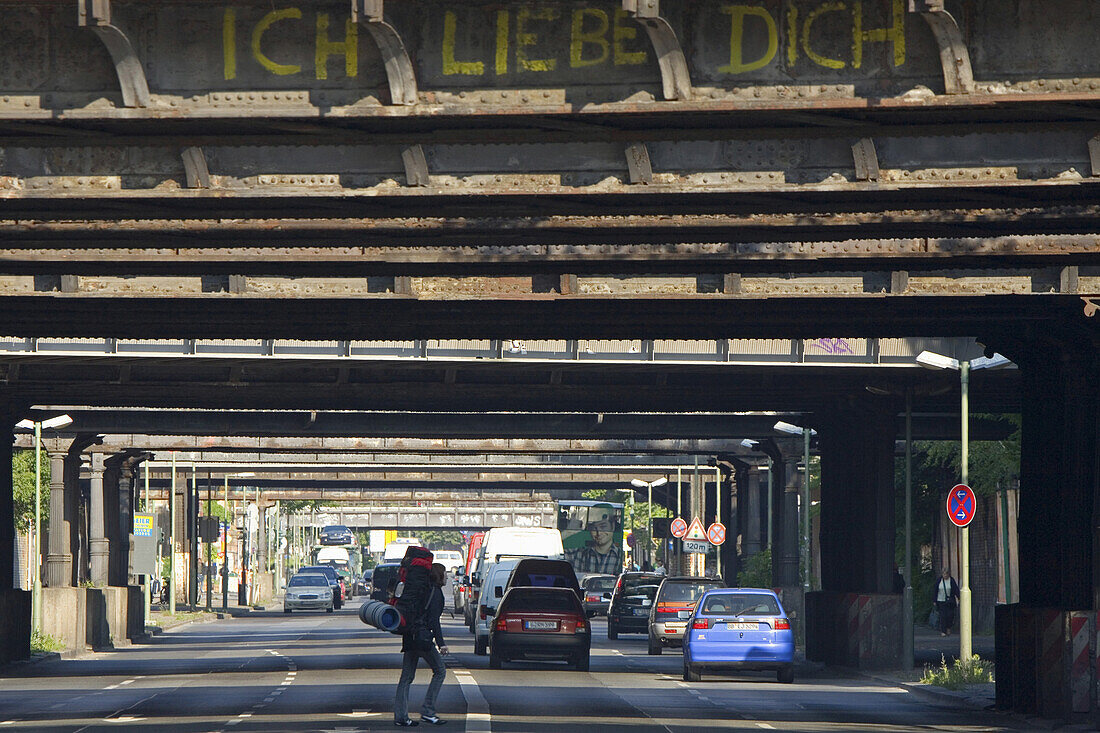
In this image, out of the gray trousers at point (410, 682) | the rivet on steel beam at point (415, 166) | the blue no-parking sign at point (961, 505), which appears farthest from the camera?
the blue no-parking sign at point (961, 505)

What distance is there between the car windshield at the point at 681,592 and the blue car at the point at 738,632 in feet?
30.0

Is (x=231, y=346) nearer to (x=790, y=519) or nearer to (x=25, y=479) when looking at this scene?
(x=790, y=519)

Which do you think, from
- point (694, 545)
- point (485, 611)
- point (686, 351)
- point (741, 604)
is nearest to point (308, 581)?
point (694, 545)

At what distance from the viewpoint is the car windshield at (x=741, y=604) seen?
30.0m

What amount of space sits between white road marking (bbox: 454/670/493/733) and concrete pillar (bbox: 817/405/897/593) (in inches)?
414

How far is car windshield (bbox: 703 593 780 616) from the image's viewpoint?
30.0m

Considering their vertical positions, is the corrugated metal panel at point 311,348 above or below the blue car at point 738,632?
above

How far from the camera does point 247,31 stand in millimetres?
14109

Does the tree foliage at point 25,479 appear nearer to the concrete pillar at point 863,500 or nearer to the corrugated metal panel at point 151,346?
the corrugated metal panel at point 151,346

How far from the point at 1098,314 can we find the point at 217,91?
42.8 feet

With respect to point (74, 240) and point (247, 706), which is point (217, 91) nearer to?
point (74, 240)

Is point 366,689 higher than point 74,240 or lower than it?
lower

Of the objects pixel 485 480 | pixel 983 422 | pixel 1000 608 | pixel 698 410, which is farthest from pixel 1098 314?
pixel 485 480

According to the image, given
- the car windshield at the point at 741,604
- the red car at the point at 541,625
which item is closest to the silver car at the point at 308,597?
the red car at the point at 541,625
